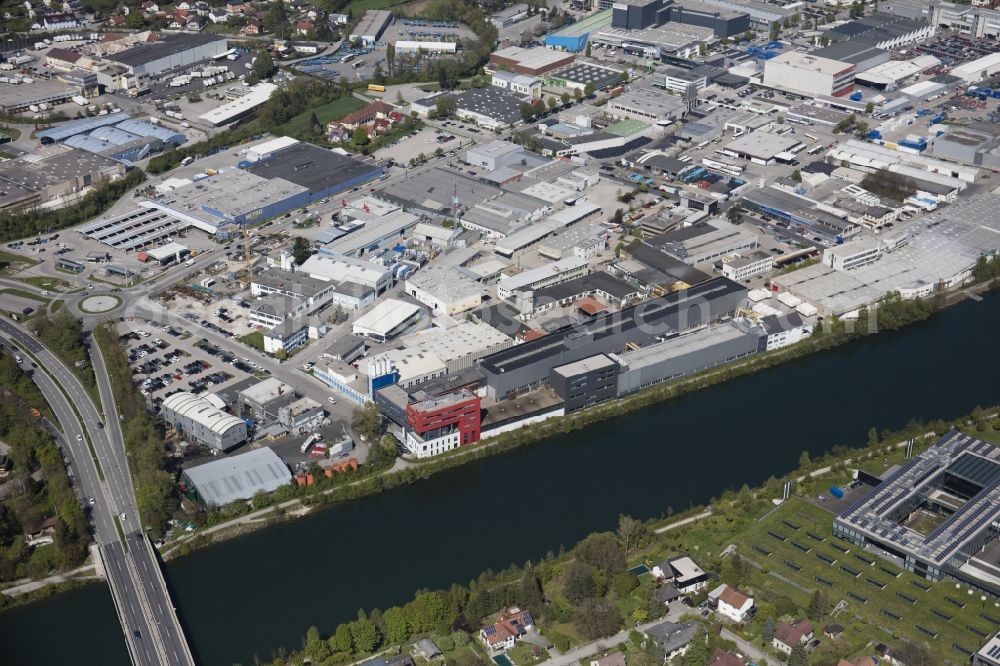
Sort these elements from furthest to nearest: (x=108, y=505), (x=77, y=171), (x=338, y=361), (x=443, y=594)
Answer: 1. (x=77, y=171)
2. (x=338, y=361)
3. (x=108, y=505)
4. (x=443, y=594)

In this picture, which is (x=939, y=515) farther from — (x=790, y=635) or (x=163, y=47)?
(x=163, y=47)

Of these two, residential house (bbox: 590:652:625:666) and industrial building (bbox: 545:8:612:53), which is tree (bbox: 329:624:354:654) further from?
industrial building (bbox: 545:8:612:53)

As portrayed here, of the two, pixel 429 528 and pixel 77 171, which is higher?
pixel 77 171

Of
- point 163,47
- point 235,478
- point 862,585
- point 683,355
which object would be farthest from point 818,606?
point 163,47

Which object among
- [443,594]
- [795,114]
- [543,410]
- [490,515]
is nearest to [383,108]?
[795,114]

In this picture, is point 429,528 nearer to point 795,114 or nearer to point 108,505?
point 108,505

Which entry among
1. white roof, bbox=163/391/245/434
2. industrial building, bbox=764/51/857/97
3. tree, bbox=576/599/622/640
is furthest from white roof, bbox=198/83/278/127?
tree, bbox=576/599/622/640

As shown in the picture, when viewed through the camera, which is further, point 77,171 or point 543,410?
point 77,171
